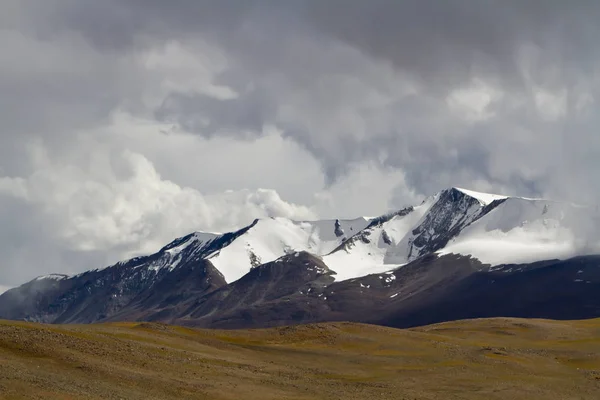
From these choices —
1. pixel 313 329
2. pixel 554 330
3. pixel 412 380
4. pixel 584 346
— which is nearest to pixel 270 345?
pixel 313 329

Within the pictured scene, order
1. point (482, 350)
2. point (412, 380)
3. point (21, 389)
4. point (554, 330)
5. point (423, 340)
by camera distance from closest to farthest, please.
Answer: point (21, 389) → point (412, 380) → point (482, 350) → point (423, 340) → point (554, 330)

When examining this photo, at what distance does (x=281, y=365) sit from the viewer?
79.6m

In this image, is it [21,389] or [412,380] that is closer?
[21,389]

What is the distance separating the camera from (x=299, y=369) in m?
77.4

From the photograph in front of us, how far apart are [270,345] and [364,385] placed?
27.3 meters

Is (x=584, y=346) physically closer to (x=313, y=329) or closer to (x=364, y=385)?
(x=313, y=329)

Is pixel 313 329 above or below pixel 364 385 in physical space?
above

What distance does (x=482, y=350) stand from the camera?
93.9 meters

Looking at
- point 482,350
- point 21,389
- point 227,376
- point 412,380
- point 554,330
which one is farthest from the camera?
point 554,330

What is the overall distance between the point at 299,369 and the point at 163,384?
20663 mm

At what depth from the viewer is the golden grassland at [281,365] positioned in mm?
58562

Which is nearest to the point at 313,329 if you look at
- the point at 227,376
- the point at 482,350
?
the point at 482,350

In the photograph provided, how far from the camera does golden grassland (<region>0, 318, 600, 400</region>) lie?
58.6 meters

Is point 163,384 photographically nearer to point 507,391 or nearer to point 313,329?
point 507,391
